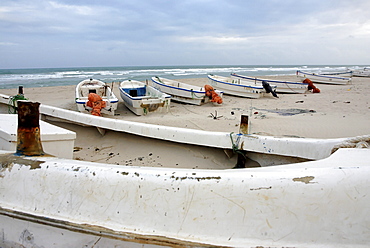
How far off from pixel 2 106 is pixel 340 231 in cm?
776

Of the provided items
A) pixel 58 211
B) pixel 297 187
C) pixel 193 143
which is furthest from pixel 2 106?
pixel 297 187

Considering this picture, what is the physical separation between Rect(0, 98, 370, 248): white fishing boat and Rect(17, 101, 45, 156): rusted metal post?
244 mm

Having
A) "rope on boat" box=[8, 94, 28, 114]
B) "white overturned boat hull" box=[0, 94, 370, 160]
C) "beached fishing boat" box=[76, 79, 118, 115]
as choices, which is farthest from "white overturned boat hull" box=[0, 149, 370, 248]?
"beached fishing boat" box=[76, 79, 118, 115]

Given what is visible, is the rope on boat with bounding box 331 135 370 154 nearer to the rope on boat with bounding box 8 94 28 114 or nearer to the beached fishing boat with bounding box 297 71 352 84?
the rope on boat with bounding box 8 94 28 114

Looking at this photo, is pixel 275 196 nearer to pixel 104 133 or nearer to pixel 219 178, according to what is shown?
pixel 219 178

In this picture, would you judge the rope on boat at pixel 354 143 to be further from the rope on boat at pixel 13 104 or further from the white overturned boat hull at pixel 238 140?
the rope on boat at pixel 13 104

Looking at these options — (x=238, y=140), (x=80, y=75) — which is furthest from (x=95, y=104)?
(x=80, y=75)

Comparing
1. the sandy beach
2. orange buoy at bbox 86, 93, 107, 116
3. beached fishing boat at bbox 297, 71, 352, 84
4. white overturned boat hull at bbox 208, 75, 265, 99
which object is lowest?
the sandy beach

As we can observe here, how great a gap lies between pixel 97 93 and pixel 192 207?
939 centimetres

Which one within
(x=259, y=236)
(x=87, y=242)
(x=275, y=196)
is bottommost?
(x=87, y=242)

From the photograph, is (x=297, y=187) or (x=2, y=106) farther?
(x=2, y=106)

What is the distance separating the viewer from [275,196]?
1725 mm

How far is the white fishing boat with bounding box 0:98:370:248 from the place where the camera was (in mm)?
1654

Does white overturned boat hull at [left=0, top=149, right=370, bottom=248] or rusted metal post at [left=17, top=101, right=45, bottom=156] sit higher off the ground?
rusted metal post at [left=17, top=101, right=45, bottom=156]
